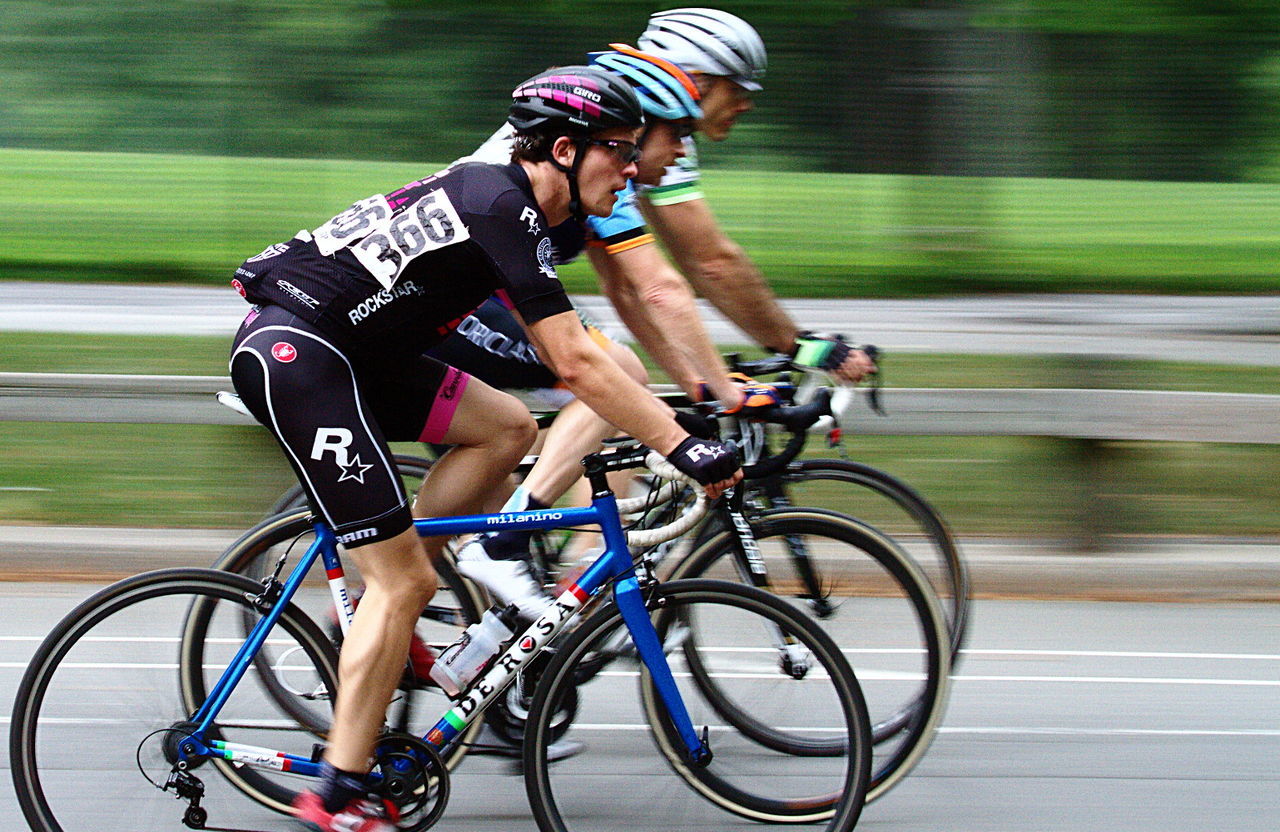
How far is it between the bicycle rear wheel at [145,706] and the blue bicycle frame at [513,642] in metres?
0.04

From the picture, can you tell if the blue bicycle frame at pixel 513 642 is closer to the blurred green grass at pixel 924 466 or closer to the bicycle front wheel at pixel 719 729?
the bicycle front wheel at pixel 719 729

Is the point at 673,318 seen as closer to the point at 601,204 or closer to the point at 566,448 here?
the point at 566,448

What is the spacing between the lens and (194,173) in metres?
8.76

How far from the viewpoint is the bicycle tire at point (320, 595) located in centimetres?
389

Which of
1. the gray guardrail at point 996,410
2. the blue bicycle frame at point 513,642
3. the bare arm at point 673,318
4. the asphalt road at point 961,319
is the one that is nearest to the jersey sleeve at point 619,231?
the bare arm at point 673,318

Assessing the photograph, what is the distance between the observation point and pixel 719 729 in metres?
4.02

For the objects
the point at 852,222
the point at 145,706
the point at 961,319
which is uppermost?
the point at 852,222

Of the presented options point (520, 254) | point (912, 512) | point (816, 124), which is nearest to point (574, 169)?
point (520, 254)

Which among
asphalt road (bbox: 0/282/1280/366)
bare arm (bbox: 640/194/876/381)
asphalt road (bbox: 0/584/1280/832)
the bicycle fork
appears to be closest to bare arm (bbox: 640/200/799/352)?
bare arm (bbox: 640/194/876/381)

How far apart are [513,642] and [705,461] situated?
0.77m

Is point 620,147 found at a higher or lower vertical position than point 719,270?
lower

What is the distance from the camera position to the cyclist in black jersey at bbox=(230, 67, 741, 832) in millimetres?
3361

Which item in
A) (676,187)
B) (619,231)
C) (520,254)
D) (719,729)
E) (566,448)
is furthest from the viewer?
(676,187)

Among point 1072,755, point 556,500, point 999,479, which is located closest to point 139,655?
point 556,500
